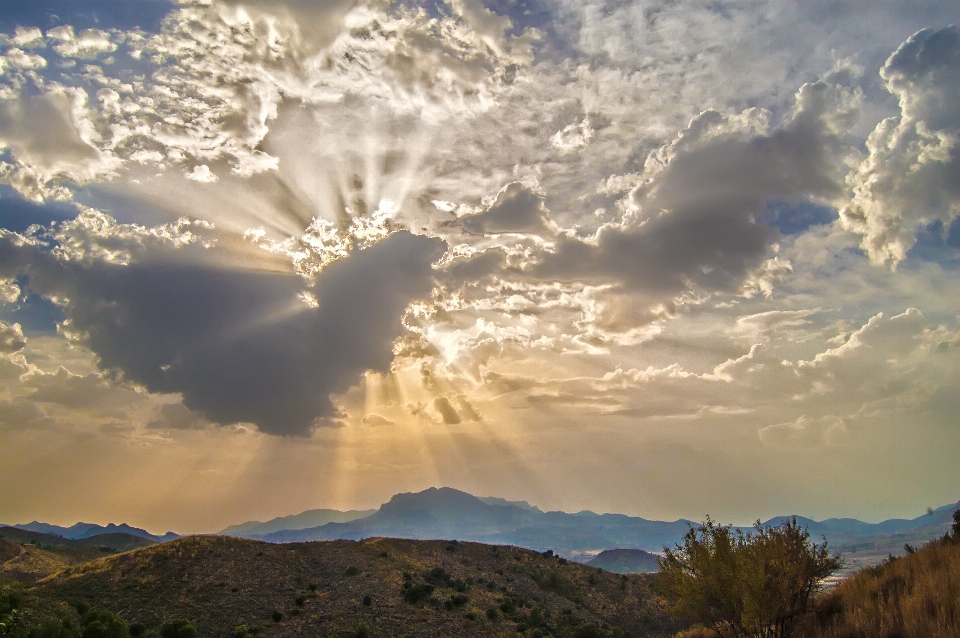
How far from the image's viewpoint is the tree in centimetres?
2333

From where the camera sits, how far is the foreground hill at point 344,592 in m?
44.2

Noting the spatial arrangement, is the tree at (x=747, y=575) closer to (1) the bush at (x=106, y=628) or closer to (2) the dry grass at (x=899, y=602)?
(2) the dry grass at (x=899, y=602)

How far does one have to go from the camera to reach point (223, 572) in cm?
5356

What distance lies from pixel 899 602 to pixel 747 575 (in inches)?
215

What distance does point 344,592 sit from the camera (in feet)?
170

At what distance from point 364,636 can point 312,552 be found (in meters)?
26.2

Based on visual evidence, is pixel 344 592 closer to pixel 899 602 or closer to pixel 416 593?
pixel 416 593

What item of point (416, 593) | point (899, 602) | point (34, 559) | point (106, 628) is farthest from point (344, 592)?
point (899, 602)

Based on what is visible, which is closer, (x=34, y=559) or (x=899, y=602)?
(x=899, y=602)

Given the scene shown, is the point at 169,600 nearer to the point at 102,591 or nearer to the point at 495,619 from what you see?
the point at 102,591

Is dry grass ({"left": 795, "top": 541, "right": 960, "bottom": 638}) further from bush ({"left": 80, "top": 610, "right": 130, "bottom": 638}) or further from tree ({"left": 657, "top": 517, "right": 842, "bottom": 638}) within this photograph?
bush ({"left": 80, "top": 610, "right": 130, "bottom": 638})

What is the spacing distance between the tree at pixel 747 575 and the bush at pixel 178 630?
33866 millimetres

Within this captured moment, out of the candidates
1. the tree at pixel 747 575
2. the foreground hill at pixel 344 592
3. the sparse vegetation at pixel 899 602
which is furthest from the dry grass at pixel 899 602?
the foreground hill at pixel 344 592

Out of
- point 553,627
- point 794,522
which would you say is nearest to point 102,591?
point 553,627
